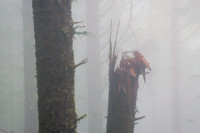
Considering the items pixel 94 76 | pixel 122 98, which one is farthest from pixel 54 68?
pixel 94 76

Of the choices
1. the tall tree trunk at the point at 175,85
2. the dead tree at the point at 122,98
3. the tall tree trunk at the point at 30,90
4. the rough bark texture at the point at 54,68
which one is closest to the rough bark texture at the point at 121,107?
the dead tree at the point at 122,98

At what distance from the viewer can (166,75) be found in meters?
62.7

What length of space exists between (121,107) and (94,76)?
10.3 m

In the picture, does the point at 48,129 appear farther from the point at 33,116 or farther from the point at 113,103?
the point at 33,116

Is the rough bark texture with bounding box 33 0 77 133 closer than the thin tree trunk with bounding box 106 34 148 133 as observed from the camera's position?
Yes

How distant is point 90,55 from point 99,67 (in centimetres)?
94

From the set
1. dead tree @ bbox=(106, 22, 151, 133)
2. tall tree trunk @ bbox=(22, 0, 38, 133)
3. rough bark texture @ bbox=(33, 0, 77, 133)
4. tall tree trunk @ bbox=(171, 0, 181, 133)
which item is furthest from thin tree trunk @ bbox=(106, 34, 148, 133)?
tall tree trunk @ bbox=(171, 0, 181, 133)

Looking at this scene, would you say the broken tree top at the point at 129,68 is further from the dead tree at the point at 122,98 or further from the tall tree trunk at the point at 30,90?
the tall tree trunk at the point at 30,90

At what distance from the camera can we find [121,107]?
2510 mm

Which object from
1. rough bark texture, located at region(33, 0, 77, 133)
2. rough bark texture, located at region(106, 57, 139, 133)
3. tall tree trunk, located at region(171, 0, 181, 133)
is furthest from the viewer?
tall tree trunk, located at region(171, 0, 181, 133)

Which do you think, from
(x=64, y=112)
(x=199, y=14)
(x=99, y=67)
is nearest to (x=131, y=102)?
(x=64, y=112)

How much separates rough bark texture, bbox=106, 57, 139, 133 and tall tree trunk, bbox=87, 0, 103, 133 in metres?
9.92

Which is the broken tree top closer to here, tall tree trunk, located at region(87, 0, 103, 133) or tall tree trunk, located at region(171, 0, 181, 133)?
tall tree trunk, located at region(87, 0, 103, 133)

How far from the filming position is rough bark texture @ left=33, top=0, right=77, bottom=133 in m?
2.07
